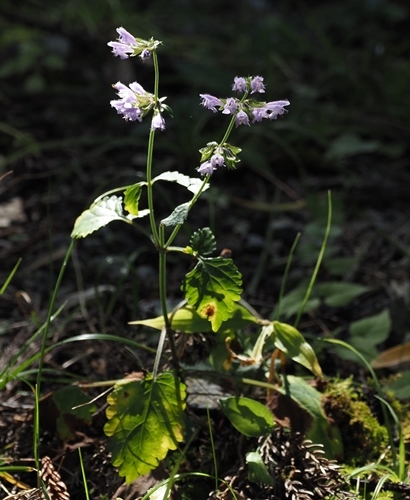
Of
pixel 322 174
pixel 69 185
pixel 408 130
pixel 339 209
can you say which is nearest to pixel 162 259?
pixel 339 209

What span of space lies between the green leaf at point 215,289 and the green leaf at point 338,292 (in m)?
0.79

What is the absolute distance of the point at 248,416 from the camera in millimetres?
1570

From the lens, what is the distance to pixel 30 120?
3.32 meters

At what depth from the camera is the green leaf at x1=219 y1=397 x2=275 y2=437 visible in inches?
61.2

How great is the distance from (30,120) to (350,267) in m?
1.66

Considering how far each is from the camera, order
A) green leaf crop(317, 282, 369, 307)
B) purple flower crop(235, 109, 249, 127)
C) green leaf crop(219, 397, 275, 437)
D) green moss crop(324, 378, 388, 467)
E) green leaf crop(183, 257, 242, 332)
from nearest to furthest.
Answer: purple flower crop(235, 109, 249, 127) < green leaf crop(183, 257, 242, 332) < green leaf crop(219, 397, 275, 437) < green moss crop(324, 378, 388, 467) < green leaf crop(317, 282, 369, 307)

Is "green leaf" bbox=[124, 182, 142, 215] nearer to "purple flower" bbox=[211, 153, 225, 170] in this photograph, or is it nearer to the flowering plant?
the flowering plant

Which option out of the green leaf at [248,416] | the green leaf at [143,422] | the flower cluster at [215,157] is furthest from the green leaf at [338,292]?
the flower cluster at [215,157]

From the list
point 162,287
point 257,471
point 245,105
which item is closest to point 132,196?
point 162,287

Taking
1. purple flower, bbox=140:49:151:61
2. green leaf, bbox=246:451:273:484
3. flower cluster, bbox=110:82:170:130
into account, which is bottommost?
green leaf, bbox=246:451:273:484

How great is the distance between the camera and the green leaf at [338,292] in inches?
85.9

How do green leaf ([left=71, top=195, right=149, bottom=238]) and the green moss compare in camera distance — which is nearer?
green leaf ([left=71, top=195, right=149, bottom=238])

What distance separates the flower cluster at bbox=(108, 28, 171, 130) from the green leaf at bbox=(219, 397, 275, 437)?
1.96ft

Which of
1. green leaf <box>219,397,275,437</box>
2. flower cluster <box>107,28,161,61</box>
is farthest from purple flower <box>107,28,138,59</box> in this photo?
green leaf <box>219,397,275,437</box>
